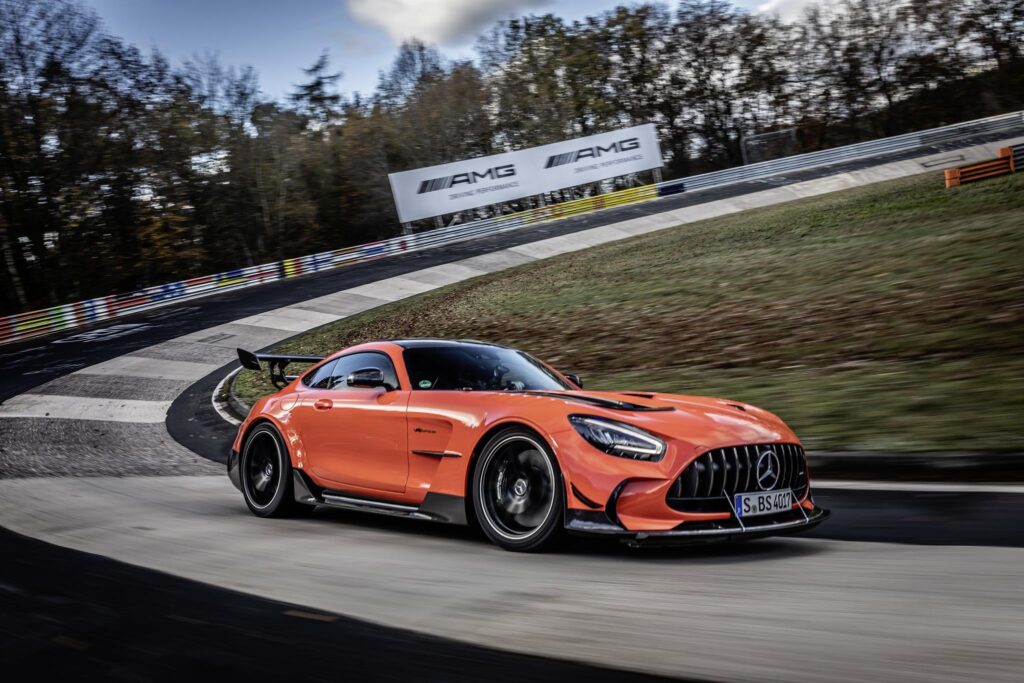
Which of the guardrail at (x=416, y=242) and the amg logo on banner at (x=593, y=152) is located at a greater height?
the amg logo on banner at (x=593, y=152)

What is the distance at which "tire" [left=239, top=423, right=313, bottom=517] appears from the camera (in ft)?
23.1

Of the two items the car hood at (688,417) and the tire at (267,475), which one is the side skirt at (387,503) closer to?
the tire at (267,475)

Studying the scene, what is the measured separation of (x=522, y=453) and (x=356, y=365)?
2062 mm

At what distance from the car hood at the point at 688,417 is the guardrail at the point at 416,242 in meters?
31.5

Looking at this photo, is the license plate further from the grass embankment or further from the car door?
the grass embankment

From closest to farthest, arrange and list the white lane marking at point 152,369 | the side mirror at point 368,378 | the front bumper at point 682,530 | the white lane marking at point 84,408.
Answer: the front bumper at point 682,530, the side mirror at point 368,378, the white lane marking at point 84,408, the white lane marking at point 152,369

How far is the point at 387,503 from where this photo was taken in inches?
239

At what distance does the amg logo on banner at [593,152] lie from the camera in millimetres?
51531

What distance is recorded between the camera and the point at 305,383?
285 inches

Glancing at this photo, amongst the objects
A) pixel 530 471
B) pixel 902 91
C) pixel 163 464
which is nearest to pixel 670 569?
pixel 530 471

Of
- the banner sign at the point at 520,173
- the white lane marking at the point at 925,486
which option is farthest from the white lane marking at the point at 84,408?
the banner sign at the point at 520,173

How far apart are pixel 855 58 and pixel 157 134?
46.7 metres

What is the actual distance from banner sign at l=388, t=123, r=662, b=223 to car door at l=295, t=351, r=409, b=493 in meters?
42.1

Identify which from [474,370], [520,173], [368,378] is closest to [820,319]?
[474,370]
